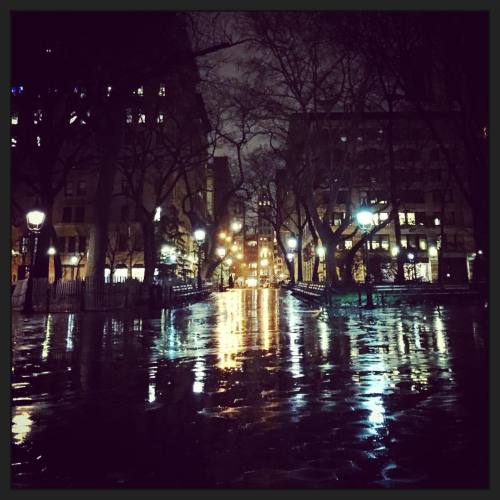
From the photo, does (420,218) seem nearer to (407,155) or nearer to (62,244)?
(407,155)

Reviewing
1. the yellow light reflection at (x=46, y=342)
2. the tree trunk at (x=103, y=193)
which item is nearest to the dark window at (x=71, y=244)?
the tree trunk at (x=103, y=193)

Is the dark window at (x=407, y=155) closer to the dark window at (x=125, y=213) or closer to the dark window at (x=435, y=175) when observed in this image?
the dark window at (x=435, y=175)

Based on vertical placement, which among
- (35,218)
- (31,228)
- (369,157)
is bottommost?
(31,228)

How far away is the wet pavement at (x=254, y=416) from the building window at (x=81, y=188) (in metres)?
59.6

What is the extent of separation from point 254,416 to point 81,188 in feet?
216

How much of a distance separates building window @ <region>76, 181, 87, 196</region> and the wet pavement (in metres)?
59.6

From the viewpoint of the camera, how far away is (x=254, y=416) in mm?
4254

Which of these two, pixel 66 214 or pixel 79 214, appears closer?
pixel 66 214

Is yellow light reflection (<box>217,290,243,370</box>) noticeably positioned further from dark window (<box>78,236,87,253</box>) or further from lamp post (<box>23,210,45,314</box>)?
dark window (<box>78,236,87,253</box>)

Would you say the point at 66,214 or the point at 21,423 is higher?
the point at 66,214

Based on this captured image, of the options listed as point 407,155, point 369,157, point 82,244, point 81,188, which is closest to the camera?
point 369,157

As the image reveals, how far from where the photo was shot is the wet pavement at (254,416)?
3.00 meters

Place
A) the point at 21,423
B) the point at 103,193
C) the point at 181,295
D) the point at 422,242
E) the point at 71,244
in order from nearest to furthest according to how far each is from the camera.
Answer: the point at 21,423, the point at 103,193, the point at 181,295, the point at 71,244, the point at 422,242

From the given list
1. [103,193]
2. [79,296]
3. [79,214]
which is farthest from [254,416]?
[79,214]
